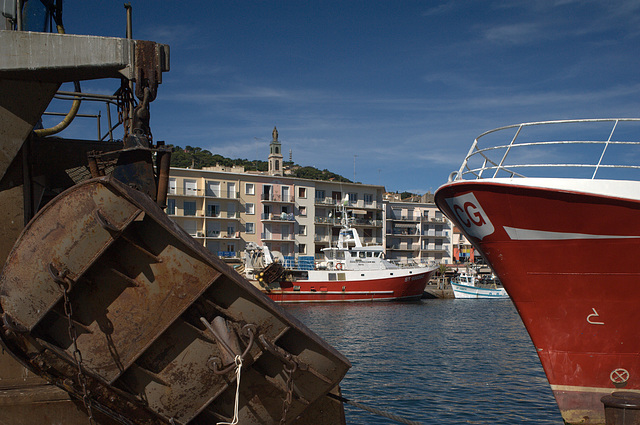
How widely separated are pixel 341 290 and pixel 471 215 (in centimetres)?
3723

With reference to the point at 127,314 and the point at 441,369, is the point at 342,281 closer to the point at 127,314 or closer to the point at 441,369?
the point at 441,369

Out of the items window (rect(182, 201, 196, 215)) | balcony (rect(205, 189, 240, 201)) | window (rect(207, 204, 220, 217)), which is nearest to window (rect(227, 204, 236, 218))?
balcony (rect(205, 189, 240, 201))

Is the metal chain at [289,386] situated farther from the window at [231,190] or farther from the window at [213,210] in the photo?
the window at [231,190]

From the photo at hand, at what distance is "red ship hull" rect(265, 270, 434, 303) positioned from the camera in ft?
152

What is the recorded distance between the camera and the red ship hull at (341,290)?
152 feet

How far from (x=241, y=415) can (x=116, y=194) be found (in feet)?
7.52

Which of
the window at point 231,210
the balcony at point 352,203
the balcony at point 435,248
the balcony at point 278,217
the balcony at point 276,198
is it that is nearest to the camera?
the window at point 231,210

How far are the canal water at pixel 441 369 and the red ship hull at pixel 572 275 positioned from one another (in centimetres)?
275

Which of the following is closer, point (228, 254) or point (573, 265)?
point (573, 265)

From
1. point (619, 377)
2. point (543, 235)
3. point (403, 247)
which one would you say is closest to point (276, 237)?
point (403, 247)

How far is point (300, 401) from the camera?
5141 millimetres

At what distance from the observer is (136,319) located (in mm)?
4629

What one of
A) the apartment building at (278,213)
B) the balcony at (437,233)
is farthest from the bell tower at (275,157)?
the balcony at (437,233)

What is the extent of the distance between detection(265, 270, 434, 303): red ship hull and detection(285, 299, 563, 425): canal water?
405 inches
